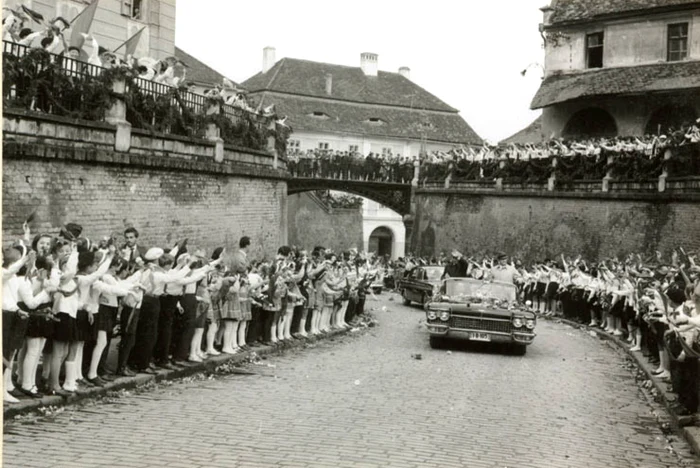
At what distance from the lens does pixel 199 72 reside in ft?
145

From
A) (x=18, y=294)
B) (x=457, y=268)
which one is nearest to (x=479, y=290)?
(x=457, y=268)

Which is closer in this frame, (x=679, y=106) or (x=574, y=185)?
(x=574, y=185)

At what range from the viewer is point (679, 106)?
36.8m

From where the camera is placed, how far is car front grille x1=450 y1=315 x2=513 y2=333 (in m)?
17.0

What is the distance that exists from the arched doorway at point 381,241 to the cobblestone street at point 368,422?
182 ft

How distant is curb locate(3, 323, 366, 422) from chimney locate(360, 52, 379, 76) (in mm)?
56857

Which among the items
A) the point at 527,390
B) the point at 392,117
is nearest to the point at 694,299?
the point at 527,390

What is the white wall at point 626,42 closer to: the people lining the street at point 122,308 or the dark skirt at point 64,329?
the people lining the street at point 122,308

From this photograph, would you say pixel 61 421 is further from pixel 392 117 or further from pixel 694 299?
pixel 392 117

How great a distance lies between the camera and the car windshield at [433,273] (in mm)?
28745

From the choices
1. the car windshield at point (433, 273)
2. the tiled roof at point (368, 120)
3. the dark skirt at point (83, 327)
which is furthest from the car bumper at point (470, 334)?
the tiled roof at point (368, 120)

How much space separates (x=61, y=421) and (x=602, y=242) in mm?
25628

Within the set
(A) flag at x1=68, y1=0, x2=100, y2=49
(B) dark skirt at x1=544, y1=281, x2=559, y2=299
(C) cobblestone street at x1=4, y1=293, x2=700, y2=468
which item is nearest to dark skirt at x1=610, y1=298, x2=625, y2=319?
(C) cobblestone street at x1=4, y1=293, x2=700, y2=468

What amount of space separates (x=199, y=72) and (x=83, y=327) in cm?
3546
